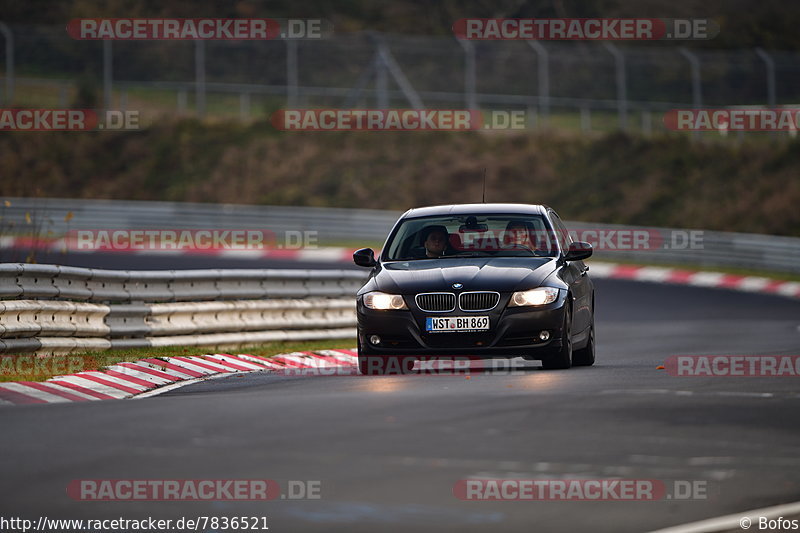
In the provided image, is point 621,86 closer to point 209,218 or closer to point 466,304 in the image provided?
point 209,218

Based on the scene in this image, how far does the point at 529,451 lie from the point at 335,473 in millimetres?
1292

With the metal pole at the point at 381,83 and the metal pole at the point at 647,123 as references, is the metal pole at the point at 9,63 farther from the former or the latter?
the metal pole at the point at 647,123

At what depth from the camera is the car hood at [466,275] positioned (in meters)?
13.1

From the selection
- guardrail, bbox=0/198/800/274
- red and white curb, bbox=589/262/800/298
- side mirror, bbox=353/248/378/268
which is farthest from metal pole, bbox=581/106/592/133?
side mirror, bbox=353/248/378/268

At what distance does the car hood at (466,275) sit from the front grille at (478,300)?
0.05 metres

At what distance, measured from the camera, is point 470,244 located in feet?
47.1

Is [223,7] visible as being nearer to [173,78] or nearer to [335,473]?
[173,78]

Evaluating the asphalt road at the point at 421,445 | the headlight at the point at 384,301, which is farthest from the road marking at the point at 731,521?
the headlight at the point at 384,301

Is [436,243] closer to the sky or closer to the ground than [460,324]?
closer to the sky

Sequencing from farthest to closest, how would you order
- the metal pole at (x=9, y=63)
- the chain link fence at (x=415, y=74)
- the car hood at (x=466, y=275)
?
1. the metal pole at (x=9, y=63)
2. the chain link fence at (x=415, y=74)
3. the car hood at (x=466, y=275)

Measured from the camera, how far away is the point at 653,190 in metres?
43.3

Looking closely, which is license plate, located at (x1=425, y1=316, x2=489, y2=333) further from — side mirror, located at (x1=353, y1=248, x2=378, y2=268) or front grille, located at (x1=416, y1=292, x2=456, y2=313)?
side mirror, located at (x1=353, y1=248, x2=378, y2=268)

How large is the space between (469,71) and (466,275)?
29.5 meters

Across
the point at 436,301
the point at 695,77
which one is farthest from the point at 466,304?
the point at 695,77
